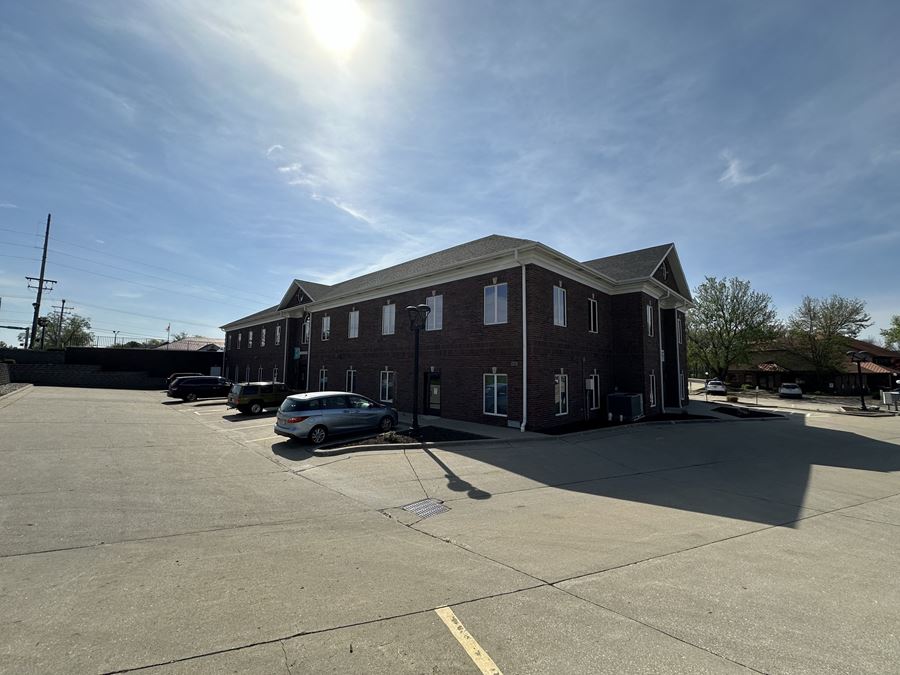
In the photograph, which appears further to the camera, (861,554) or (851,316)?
(851,316)

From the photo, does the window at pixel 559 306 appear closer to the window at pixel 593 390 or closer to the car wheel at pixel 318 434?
the window at pixel 593 390

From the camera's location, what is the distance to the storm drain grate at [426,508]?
7113mm

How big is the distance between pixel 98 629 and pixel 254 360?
127 feet

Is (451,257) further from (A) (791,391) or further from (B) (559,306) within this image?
(A) (791,391)

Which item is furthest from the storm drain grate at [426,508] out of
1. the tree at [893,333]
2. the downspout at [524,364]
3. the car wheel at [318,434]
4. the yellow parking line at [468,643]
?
A: the tree at [893,333]

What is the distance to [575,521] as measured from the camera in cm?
671

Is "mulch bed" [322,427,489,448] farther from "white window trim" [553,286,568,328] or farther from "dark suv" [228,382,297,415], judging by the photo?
"dark suv" [228,382,297,415]

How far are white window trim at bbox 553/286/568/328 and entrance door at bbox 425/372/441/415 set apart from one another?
232 inches

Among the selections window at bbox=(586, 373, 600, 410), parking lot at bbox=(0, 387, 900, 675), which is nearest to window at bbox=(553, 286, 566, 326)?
window at bbox=(586, 373, 600, 410)

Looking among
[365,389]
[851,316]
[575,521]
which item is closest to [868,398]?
[851,316]

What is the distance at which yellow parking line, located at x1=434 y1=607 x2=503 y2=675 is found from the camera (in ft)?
9.80

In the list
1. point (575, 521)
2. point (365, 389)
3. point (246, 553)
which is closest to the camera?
point (246, 553)

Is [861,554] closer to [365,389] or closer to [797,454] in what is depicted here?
[797,454]

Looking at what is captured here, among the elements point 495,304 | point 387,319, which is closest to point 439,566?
point 495,304
